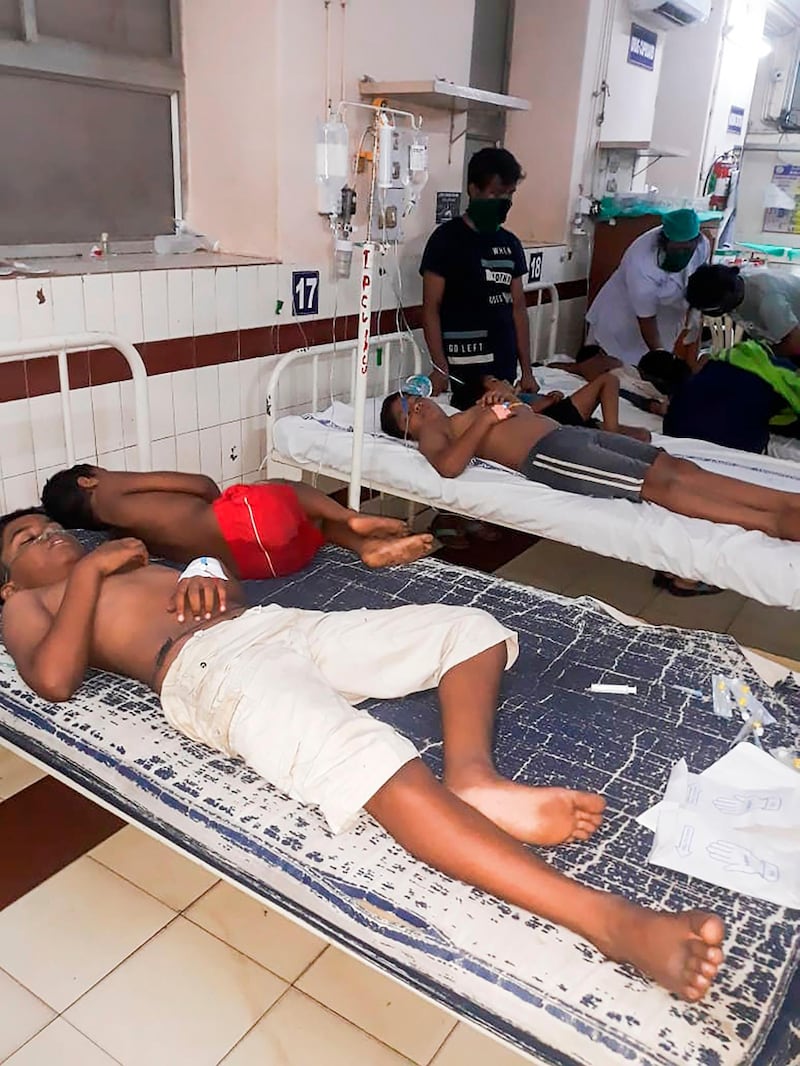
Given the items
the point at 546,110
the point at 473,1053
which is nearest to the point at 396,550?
the point at 473,1053

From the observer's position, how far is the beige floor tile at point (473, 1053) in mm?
1673

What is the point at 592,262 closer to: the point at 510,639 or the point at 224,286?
the point at 224,286

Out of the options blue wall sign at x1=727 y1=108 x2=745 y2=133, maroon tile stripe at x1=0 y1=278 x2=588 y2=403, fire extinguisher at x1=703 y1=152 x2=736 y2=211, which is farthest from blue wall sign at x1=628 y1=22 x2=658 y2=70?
maroon tile stripe at x1=0 y1=278 x2=588 y2=403

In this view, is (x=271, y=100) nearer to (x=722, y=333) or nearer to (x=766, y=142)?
(x=722, y=333)

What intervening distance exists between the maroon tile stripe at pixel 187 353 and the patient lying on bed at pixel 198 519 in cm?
45

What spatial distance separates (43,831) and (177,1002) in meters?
0.67

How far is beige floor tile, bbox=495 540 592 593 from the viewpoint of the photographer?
378 cm

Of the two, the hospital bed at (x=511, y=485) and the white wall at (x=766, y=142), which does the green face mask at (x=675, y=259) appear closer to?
the hospital bed at (x=511, y=485)

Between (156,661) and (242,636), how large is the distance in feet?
0.69

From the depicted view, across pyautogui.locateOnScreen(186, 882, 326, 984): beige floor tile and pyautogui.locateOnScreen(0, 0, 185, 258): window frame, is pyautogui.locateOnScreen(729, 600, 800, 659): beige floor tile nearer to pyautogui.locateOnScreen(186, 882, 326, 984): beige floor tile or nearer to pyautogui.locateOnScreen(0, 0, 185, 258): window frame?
pyautogui.locateOnScreen(186, 882, 326, 984): beige floor tile

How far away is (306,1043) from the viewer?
1684mm

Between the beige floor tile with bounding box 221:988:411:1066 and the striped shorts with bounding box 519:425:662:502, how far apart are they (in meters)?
1.93

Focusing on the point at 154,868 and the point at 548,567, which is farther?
the point at 548,567

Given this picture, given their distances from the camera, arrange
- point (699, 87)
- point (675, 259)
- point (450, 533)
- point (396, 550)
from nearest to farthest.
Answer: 1. point (396, 550)
2. point (450, 533)
3. point (675, 259)
4. point (699, 87)
